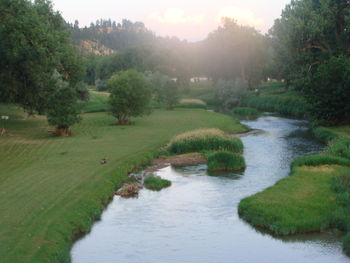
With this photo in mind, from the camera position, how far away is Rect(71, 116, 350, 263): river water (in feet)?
73.6

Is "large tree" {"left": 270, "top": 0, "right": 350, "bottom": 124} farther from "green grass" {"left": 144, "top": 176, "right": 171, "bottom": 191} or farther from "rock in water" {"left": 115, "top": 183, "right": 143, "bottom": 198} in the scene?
"rock in water" {"left": 115, "top": 183, "right": 143, "bottom": 198}

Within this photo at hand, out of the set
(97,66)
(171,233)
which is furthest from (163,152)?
(97,66)

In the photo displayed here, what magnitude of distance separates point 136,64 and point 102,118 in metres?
87.6

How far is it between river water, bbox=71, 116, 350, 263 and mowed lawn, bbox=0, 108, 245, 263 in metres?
1.29

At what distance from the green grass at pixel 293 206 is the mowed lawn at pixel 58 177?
30.6 feet

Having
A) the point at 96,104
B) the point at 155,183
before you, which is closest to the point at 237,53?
the point at 96,104

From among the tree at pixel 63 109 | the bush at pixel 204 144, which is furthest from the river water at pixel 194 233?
the tree at pixel 63 109

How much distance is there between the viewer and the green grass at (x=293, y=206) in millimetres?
25484

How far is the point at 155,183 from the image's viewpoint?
34906mm

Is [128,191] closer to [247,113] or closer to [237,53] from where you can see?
[247,113]

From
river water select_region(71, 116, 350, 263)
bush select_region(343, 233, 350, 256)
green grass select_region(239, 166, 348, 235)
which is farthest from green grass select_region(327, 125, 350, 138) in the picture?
bush select_region(343, 233, 350, 256)

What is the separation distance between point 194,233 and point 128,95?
150 ft

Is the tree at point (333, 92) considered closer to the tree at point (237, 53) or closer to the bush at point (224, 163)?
the bush at point (224, 163)

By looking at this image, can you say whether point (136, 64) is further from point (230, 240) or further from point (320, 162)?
point (230, 240)
